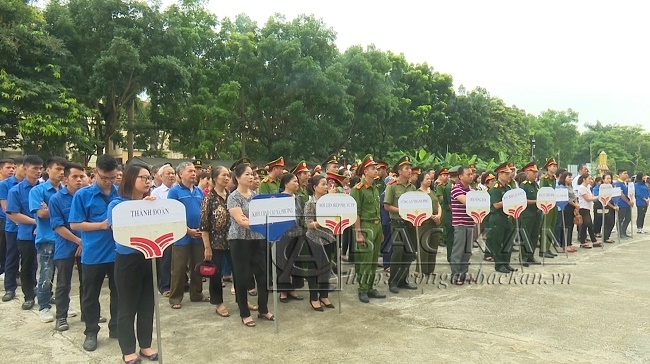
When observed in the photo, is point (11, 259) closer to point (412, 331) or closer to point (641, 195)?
point (412, 331)

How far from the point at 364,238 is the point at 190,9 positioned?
19.1 m

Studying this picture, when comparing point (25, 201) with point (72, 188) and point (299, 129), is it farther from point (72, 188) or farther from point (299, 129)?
point (299, 129)

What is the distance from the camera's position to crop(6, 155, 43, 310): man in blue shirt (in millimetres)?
5352

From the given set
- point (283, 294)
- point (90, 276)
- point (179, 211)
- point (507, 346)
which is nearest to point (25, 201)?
point (90, 276)

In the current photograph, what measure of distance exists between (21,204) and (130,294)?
2540mm

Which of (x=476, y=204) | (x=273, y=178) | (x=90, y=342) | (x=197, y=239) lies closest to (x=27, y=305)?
(x=90, y=342)

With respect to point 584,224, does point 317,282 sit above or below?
below

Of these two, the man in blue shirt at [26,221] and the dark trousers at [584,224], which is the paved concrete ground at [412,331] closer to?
the man in blue shirt at [26,221]

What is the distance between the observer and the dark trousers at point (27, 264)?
545 centimetres

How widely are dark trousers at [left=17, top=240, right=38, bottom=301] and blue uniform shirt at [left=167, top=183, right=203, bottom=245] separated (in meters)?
1.62

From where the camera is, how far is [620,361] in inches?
159

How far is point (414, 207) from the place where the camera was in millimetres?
6078

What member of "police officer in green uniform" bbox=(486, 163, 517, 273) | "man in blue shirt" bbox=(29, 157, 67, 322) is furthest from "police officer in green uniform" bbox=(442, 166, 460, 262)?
"man in blue shirt" bbox=(29, 157, 67, 322)

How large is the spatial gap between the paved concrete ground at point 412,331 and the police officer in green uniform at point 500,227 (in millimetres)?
1025
